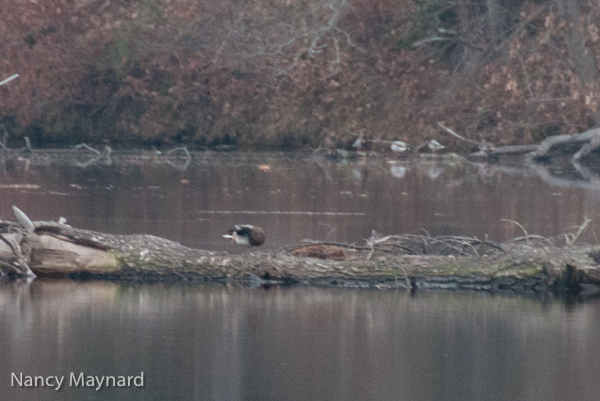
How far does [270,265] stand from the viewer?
8531 millimetres

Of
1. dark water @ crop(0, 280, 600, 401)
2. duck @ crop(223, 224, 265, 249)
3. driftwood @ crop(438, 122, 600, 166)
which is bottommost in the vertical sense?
dark water @ crop(0, 280, 600, 401)

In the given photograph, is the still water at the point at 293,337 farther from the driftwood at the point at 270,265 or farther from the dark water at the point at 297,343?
the driftwood at the point at 270,265

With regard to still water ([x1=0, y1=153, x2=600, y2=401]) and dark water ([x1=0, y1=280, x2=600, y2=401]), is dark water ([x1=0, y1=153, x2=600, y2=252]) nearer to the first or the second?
still water ([x1=0, y1=153, x2=600, y2=401])

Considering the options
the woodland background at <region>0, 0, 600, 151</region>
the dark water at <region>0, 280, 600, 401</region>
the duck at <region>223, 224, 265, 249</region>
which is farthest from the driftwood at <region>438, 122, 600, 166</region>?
the dark water at <region>0, 280, 600, 401</region>

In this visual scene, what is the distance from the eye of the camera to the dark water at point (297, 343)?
5656 millimetres

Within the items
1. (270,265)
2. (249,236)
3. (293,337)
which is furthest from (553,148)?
(293,337)

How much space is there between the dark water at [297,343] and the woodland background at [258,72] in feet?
70.1

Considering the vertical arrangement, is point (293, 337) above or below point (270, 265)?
below

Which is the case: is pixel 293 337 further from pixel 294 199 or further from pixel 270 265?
pixel 294 199

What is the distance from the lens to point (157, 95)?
31359 millimetres

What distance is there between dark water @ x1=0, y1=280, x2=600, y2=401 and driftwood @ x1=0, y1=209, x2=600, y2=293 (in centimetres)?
25

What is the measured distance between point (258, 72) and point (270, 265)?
22960 mm

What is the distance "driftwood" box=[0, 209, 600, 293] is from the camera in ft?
27.9

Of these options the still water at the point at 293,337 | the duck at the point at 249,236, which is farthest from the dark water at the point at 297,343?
the duck at the point at 249,236
